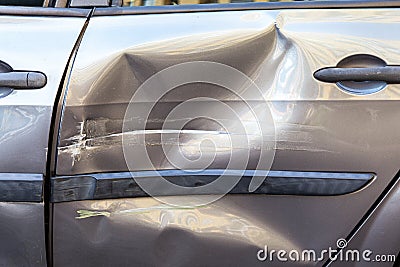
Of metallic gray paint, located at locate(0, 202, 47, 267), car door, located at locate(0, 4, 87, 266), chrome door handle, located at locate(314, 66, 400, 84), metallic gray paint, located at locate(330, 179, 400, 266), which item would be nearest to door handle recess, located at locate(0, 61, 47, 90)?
car door, located at locate(0, 4, 87, 266)

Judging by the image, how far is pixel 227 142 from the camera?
145 cm

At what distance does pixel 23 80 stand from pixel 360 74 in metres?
0.91

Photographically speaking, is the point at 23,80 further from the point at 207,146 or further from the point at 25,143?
the point at 207,146

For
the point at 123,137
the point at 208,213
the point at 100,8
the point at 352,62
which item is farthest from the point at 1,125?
the point at 352,62

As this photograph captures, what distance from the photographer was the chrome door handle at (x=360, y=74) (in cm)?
143

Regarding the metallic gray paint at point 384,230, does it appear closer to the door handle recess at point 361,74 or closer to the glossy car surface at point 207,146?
the glossy car surface at point 207,146

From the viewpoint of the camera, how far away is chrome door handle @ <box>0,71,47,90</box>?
1.50 m

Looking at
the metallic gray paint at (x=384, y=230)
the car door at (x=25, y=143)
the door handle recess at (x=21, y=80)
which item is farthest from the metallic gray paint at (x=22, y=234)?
the metallic gray paint at (x=384, y=230)

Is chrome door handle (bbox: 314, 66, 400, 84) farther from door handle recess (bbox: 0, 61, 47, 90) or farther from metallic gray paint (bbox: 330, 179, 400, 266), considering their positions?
door handle recess (bbox: 0, 61, 47, 90)

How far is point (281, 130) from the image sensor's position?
56.5 inches

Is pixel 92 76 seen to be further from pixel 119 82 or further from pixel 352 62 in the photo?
pixel 352 62

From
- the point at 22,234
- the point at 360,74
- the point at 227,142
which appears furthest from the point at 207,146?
the point at 22,234

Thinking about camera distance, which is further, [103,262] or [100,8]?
[100,8]

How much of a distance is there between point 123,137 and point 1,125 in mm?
340
